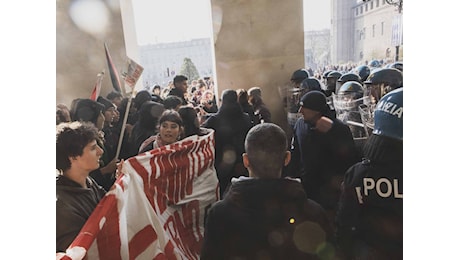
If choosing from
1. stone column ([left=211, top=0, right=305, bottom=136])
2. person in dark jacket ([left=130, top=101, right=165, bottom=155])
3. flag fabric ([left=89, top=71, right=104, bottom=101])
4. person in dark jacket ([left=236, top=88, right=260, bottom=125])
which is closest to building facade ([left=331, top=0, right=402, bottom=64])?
stone column ([left=211, top=0, right=305, bottom=136])

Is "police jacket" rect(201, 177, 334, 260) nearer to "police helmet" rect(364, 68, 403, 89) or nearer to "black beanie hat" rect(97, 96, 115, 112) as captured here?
"black beanie hat" rect(97, 96, 115, 112)

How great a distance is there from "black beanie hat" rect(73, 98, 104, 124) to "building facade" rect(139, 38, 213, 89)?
63cm

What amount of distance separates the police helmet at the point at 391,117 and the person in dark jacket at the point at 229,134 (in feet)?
3.86

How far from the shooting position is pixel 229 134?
105 inches

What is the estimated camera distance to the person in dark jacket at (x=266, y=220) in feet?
4.22

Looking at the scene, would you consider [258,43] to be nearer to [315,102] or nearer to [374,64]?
[315,102]

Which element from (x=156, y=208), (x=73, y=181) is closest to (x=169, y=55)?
(x=156, y=208)

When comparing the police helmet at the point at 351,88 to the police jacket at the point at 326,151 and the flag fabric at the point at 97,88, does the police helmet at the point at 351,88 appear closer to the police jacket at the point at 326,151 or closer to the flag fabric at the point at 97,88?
the police jacket at the point at 326,151

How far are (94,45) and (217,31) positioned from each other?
90 cm

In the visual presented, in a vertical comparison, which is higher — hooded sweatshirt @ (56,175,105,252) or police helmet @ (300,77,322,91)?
police helmet @ (300,77,322,91)

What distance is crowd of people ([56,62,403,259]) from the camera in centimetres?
130

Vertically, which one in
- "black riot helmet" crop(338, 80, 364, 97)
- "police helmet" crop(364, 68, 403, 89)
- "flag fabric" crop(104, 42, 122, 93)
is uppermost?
"flag fabric" crop(104, 42, 122, 93)

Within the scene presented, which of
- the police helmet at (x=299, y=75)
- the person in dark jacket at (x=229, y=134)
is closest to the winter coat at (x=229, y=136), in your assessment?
the person in dark jacket at (x=229, y=134)

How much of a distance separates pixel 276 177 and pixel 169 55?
2216mm
